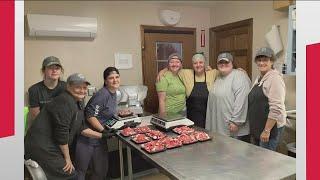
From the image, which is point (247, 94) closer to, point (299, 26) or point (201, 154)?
point (201, 154)

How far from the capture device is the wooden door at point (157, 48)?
3898 millimetres

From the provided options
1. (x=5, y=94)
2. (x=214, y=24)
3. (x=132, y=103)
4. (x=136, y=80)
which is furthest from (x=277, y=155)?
(x=214, y=24)

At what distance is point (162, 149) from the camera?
5.85 ft

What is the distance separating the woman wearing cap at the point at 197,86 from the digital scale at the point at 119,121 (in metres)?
0.64

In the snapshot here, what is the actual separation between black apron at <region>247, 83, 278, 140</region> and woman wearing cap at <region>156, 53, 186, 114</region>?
726 millimetres

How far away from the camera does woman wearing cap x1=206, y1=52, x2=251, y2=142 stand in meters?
2.50

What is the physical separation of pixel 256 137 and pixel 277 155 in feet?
2.66

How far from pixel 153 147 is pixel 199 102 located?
1.14 metres

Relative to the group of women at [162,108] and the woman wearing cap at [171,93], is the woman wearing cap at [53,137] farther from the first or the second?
the woman wearing cap at [171,93]

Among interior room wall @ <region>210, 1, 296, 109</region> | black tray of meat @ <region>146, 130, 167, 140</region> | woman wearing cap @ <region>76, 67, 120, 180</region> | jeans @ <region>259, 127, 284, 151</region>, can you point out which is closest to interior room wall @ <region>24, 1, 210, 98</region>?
interior room wall @ <region>210, 1, 296, 109</region>

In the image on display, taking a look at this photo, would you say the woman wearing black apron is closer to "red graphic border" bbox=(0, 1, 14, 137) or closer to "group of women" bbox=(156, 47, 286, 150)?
"group of women" bbox=(156, 47, 286, 150)

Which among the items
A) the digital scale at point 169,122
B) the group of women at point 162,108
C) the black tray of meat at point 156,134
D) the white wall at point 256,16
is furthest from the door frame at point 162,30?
the black tray of meat at point 156,134

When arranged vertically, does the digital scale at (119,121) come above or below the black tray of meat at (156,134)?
above

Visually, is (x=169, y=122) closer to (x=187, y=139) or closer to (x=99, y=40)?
(x=187, y=139)
